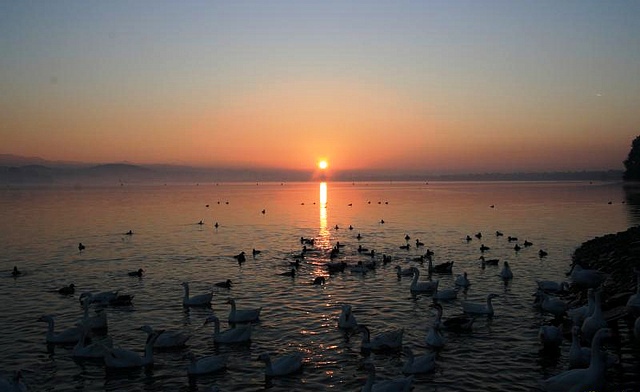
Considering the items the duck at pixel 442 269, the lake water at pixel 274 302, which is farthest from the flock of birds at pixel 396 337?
the duck at pixel 442 269

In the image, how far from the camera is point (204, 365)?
15.8 meters

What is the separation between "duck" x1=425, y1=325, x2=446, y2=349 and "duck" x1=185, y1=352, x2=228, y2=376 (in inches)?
292

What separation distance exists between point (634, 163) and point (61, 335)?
148915mm

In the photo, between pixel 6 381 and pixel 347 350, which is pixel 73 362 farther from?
pixel 347 350

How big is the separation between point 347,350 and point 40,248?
117 feet

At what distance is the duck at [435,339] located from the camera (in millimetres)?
17984

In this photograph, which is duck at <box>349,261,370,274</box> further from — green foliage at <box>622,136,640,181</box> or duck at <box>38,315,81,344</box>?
green foliage at <box>622,136,640,181</box>

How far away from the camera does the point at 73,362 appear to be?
17.2m

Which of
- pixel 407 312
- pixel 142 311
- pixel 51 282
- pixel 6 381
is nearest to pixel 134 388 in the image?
pixel 6 381

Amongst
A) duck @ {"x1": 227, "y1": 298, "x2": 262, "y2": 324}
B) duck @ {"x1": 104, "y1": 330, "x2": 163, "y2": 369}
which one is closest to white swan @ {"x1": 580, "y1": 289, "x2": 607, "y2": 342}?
duck @ {"x1": 227, "y1": 298, "x2": 262, "y2": 324}

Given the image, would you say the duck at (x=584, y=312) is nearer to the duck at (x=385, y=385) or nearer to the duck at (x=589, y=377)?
the duck at (x=589, y=377)

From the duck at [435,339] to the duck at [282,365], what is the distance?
16.4 ft

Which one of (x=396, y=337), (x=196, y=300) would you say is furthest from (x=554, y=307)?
(x=196, y=300)

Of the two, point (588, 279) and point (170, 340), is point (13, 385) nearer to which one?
point (170, 340)
